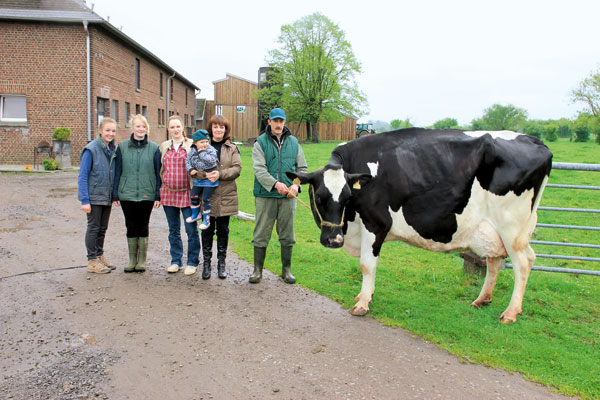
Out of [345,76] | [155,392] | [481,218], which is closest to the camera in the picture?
[155,392]

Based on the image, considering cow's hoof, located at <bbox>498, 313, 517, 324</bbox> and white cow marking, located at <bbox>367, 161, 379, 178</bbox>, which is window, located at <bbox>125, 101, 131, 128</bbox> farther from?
cow's hoof, located at <bbox>498, 313, 517, 324</bbox>

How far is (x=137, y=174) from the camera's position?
592 centimetres

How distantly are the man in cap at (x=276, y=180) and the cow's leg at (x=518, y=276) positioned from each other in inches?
101

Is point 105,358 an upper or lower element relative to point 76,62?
lower

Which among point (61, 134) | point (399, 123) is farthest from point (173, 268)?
point (399, 123)

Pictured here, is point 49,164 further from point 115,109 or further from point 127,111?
point 127,111

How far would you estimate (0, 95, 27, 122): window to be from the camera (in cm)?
1900

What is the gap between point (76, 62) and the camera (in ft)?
61.6

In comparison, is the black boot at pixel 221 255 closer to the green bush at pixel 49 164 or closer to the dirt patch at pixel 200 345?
the dirt patch at pixel 200 345

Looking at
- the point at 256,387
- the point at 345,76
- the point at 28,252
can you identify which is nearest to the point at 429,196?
the point at 256,387

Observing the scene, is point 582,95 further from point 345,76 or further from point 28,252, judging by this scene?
point 28,252

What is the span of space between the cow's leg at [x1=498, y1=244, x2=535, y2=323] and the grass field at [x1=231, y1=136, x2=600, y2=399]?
111mm

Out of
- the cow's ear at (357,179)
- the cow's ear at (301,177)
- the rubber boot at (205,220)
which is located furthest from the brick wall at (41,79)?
the cow's ear at (357,179)

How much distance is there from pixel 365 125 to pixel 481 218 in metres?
43.0
